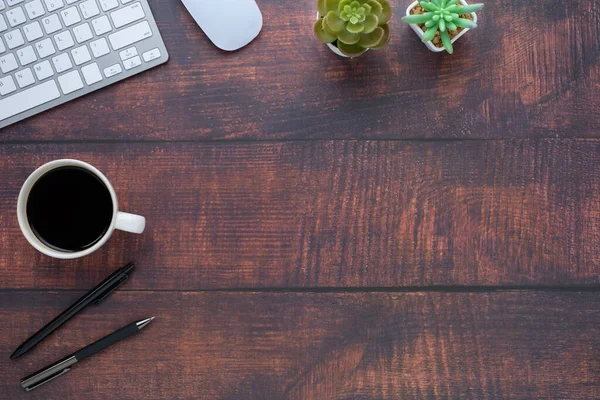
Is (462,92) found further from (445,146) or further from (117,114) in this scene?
(117,114)

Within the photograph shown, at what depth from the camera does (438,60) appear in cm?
82

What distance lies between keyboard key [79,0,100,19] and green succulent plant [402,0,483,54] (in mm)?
360

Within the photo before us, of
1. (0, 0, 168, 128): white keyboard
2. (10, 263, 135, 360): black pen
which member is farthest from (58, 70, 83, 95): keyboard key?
(10, 263, 135, 360): black pen

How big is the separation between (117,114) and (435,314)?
0.45m

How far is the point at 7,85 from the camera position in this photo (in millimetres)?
785

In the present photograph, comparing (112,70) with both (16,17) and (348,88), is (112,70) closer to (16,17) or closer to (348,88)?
(16,17)

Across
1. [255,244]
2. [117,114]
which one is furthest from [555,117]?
[117,114]

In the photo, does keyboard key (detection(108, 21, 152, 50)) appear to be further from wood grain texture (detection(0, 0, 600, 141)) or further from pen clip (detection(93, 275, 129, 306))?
pen clip (detection(93, 275, 129, 306))

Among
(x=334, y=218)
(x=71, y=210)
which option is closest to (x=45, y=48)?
(x=71, y=210)

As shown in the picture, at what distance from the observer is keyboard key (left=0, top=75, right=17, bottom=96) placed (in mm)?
785

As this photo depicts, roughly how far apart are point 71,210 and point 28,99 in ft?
0.48

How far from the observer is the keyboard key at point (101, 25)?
0.79m

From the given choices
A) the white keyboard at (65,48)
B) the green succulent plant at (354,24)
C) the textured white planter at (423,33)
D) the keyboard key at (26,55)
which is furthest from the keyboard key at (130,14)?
the textured white planter at (423,33)

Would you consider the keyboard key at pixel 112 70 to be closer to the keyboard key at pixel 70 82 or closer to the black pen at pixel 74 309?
the keyboard key at pixel 70 82
